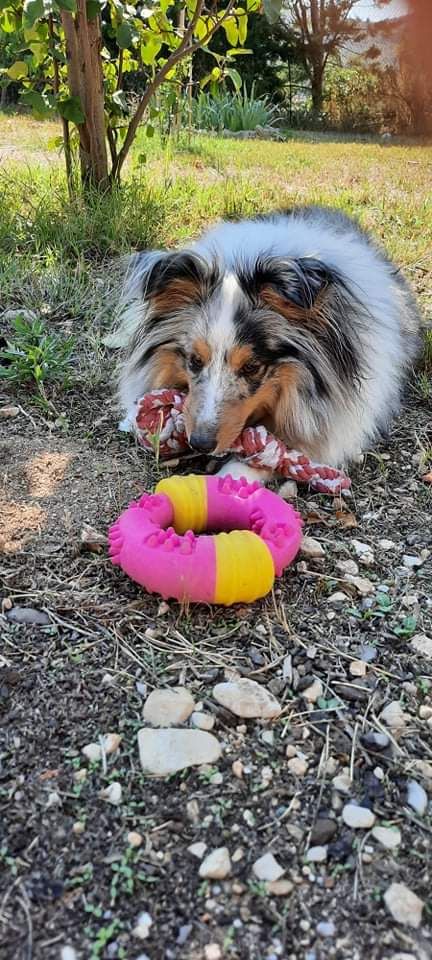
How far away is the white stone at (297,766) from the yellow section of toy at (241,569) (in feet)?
1.61

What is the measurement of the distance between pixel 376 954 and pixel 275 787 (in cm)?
37

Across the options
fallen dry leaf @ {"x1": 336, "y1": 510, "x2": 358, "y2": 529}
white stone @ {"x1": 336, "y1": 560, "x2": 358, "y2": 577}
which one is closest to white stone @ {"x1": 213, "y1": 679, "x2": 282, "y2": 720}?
white stone @ {"x1": 336, "y1": 560, "x2": 358, "y2": 577}

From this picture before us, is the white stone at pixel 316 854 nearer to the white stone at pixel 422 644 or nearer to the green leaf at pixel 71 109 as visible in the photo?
the white stone at pixel 422 644

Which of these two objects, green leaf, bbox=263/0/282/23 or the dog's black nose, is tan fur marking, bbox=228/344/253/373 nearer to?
the dog's black nose

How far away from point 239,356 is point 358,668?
46.0 inches

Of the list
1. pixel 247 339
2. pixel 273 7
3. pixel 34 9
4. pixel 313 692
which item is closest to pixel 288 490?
pixel 247 339

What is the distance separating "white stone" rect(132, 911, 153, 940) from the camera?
1336mm

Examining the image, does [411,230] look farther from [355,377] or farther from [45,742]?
[45,742]

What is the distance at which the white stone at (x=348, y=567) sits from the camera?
2.31 meters

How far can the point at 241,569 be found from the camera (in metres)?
2.02

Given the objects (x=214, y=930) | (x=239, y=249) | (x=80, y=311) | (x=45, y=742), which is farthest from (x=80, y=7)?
(x=214, y=930)

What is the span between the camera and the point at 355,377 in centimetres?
283

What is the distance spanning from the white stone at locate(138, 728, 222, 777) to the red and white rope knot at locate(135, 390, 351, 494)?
116 centimetres

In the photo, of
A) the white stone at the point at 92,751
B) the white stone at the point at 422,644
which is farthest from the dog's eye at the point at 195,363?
the white stone at the point at 92,751
